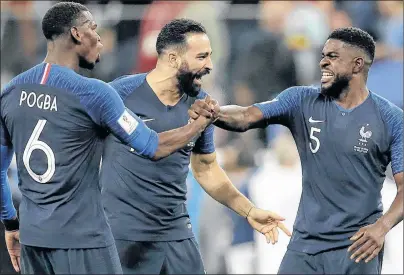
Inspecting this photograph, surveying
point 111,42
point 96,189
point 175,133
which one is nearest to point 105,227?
point 96,189

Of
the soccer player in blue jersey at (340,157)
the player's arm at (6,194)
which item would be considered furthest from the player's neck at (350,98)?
the player's arm at (6,194)

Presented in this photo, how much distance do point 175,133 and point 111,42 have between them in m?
5.47

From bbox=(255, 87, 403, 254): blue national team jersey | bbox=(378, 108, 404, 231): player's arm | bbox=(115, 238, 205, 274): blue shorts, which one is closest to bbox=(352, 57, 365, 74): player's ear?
bbox=(255, 87, 403, 254): blue national team jersey

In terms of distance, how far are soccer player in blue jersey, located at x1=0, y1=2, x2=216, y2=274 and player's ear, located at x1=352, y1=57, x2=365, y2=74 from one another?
5.32ft

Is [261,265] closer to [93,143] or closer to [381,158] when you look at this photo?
[381,158]

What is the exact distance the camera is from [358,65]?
21.7ft

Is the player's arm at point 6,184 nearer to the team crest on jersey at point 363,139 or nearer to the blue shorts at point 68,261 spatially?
the blue shorts at point 68,261

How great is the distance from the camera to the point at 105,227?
18.4ft

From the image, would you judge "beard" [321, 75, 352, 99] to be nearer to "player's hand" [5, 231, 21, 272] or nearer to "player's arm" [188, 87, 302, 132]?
Answer: "player's arm" [188, 87, 302, 132]

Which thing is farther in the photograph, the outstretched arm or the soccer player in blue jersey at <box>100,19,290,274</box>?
the outstretched arm

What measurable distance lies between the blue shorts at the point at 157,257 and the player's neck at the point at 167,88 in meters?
0.89

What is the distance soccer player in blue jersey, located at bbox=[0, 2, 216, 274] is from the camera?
17.7ft

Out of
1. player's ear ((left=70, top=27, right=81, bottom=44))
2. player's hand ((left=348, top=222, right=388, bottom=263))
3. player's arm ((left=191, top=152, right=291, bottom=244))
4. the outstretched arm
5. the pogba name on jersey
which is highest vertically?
player's ear ((left=70, top=27, right=81, bottom=44))

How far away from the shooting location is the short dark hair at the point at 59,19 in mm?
5578
